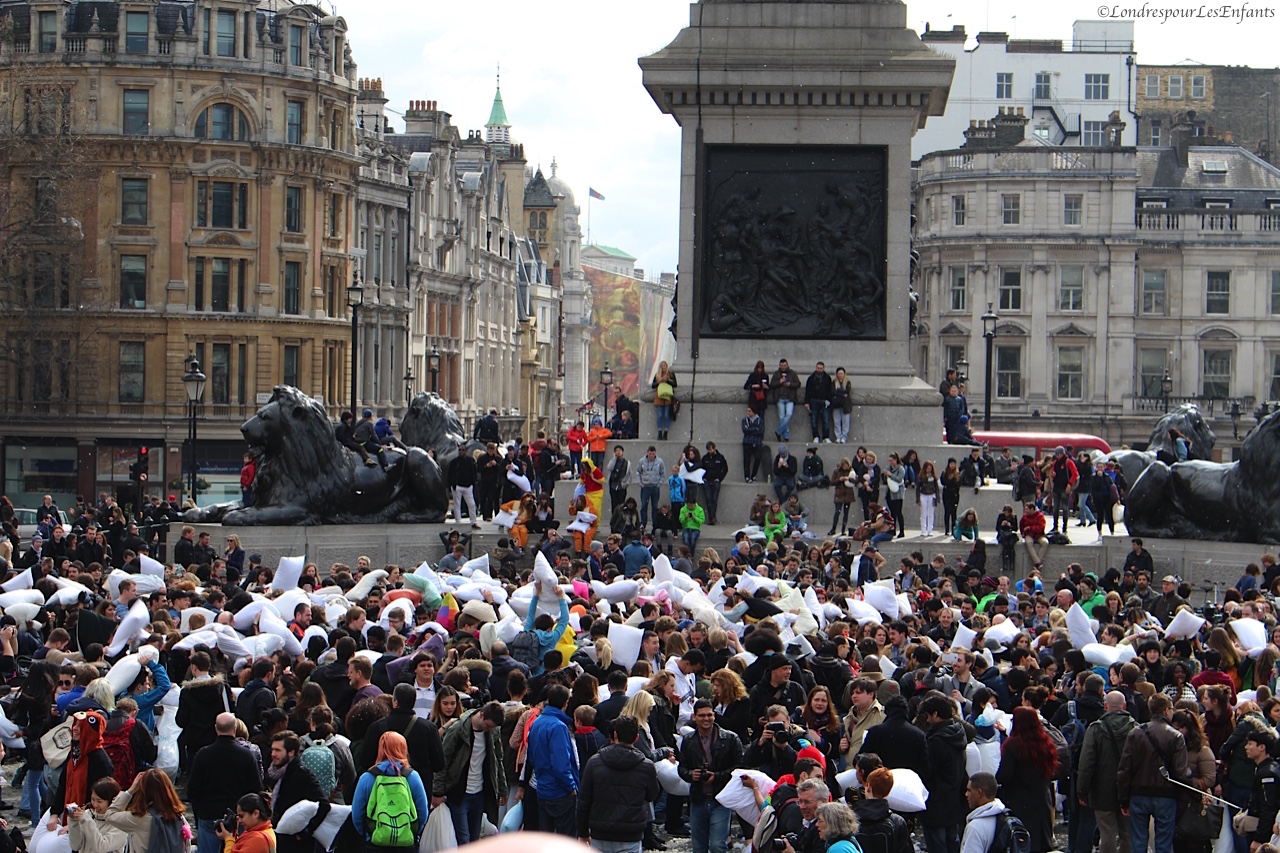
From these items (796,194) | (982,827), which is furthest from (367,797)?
(796,194)

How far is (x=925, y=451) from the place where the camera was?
30.2 m

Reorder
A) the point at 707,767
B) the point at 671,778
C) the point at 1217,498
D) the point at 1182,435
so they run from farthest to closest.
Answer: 1. the point at 1182,435
2. the point at 1217,498
3. the point at 671,778
4. the point at 707,767

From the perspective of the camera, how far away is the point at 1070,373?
85312mm

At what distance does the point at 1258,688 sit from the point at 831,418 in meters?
16.0

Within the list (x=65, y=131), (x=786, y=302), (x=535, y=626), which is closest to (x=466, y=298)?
(x=65, y=131)

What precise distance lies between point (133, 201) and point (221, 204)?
114 inches

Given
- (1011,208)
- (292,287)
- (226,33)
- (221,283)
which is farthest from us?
(1011,208)

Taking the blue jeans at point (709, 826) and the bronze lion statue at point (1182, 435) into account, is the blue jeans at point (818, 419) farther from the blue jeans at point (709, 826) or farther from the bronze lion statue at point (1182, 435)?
the blue jeans at point (709, 826)

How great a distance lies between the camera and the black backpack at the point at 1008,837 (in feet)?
37.9

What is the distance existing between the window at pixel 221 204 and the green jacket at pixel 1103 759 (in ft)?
196

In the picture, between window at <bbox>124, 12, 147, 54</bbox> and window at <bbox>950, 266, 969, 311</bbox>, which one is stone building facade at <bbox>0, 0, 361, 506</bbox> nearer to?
window at <bbox>124, 12, 147, 54</bbox>

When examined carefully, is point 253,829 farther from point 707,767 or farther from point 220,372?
point 220,372

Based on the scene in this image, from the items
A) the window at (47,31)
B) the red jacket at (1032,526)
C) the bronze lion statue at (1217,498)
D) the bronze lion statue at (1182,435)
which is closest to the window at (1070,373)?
the window at (47,31)

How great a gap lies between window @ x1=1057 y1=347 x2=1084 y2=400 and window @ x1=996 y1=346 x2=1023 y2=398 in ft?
5.27
